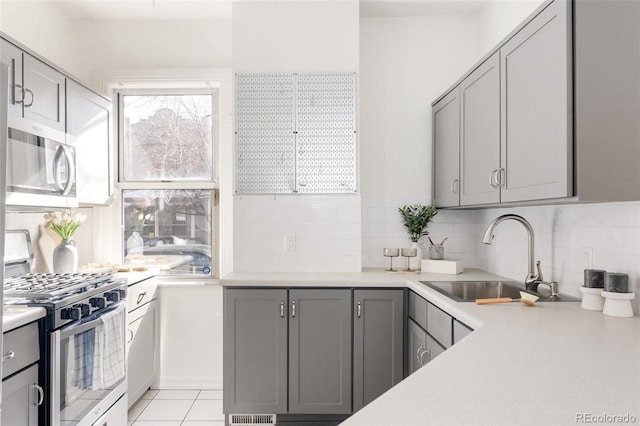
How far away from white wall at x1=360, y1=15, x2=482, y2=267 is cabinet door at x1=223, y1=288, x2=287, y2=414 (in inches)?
36.6

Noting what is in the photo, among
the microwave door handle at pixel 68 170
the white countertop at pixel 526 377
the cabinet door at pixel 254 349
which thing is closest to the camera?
the white countertop at pixel 526 377

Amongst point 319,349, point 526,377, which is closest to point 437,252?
point 319,349

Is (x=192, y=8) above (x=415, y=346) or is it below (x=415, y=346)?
above

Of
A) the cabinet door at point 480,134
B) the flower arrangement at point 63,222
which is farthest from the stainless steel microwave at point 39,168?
the cabinet door at point 480,134

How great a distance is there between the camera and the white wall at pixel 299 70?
2.88m

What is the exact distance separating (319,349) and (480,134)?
1.56 metres

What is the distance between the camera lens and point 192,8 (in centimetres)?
304

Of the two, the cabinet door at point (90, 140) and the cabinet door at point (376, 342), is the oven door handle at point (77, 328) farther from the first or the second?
the cabinet door at point (376, 342)

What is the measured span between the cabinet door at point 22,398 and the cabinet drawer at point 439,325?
181 cm

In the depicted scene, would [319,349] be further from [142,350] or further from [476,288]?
[142,350]

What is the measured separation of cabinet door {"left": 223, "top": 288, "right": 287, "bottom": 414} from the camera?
2504mm

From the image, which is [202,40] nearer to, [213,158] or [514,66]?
[213,158]

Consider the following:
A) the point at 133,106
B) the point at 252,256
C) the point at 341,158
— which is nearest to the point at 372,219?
the point at 341,158

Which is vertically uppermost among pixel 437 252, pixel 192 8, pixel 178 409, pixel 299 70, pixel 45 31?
pixel 192 8
